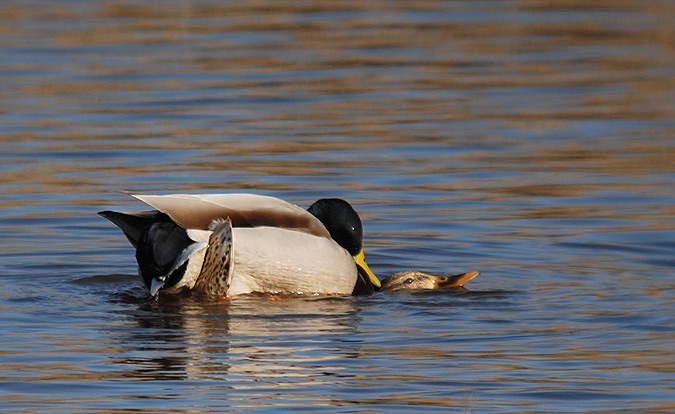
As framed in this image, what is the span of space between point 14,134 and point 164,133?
1.40 m

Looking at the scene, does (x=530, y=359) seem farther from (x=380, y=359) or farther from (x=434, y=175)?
(x=434, y=175)

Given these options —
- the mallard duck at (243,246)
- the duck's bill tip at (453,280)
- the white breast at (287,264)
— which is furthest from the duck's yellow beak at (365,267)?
the duck's bill tip at (453,280)

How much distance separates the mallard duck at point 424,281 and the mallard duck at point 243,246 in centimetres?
23

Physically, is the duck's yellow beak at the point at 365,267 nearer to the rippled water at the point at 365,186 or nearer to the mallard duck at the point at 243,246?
the mallard duck at the point at 243,246

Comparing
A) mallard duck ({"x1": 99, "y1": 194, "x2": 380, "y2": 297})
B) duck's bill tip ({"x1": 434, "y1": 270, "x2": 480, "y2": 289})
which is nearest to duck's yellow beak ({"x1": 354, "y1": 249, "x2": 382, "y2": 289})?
mallard duck ({"x1": 99, "y1": 194, "x2": 380, "y2": 297})

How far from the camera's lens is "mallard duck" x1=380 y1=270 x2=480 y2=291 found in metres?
9.45

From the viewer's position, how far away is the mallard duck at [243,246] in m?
9.20

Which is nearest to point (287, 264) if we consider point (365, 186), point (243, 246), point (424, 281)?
point (243, 246)

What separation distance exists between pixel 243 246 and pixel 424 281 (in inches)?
44.6

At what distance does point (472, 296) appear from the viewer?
9398mm

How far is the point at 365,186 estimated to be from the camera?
12.6 meters

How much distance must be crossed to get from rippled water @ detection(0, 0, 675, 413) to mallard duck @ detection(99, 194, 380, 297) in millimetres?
175

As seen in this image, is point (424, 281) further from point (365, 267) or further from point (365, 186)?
point (365, 186)

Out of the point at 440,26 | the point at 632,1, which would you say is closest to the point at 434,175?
the point at 440,26
